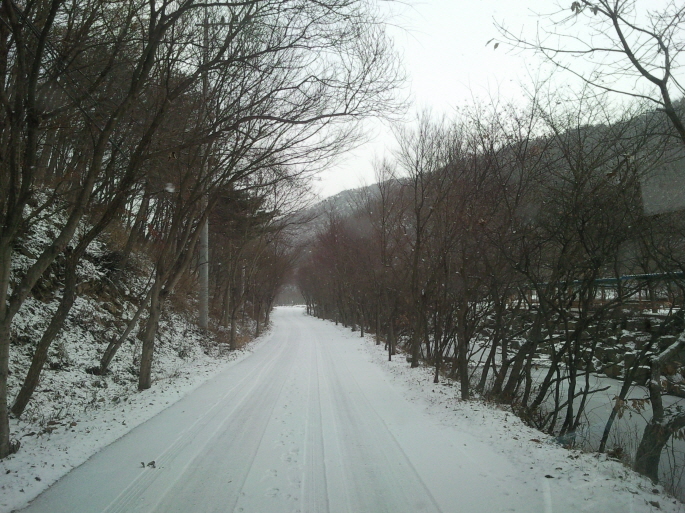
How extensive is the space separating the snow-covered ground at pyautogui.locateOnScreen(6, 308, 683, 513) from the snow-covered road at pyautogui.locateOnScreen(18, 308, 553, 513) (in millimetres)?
18

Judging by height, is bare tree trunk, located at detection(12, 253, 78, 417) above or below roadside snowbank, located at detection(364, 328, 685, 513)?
above

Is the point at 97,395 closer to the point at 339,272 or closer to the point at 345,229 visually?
the point at 345,229

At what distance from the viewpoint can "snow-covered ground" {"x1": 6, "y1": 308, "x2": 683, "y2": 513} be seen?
13.0 feet

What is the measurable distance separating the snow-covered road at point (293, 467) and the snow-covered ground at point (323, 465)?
0.02m

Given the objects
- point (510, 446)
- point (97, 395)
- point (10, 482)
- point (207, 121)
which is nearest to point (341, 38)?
point (207, 121)

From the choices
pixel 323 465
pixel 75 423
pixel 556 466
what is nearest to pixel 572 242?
pixel 556 466

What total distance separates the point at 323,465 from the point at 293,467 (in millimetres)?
350

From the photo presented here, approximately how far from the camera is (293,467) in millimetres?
4785

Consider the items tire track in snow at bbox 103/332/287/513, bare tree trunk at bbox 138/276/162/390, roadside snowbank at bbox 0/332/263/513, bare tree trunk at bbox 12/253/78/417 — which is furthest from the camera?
bare tree trunk at bbox 138/276/162/390

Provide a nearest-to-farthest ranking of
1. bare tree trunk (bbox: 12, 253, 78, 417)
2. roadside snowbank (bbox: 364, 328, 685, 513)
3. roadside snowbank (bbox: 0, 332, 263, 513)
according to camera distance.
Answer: roadside snowbank (bbox: 364, 328, 685, 513) < roadside snowbank (bbox: 0, 332, 263, 513) < bare tree trunk (bbox: 12, 253, 78, 417)

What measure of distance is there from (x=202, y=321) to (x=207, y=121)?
11.0 meters

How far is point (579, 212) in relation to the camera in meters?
7.77

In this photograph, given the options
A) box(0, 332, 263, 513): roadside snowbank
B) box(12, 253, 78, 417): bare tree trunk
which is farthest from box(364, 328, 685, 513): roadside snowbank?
box(12, 253, 78, 417): bare tree trunk

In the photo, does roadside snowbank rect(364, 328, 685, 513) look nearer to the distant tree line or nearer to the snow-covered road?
the snow-covered road
